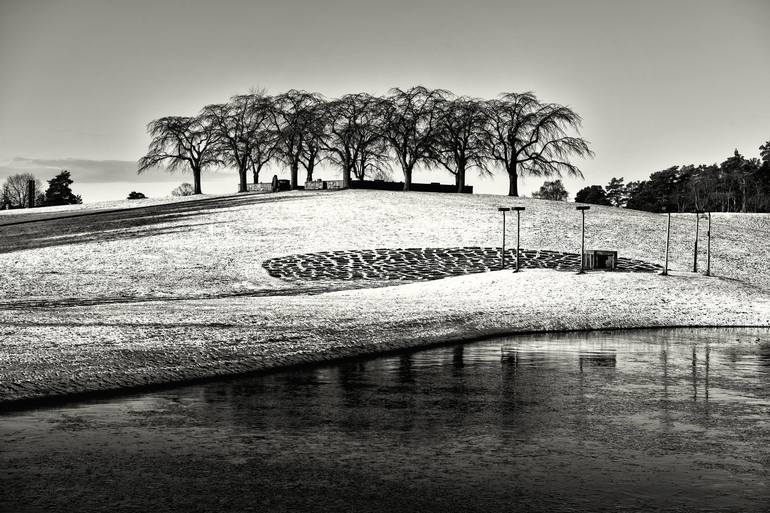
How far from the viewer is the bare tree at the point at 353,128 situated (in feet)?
248

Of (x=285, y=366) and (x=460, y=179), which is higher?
(x=460, y=179)

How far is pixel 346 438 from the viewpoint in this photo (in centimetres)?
811

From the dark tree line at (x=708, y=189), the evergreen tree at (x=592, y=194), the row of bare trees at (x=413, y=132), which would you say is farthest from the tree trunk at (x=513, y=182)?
the evergreen tree at (x=592, y=194)

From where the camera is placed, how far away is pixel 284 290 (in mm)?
29406

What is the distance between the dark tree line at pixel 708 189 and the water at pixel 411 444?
106582 mm

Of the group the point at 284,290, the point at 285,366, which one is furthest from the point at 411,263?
the point at 285,366

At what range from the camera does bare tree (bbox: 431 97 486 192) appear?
245ft

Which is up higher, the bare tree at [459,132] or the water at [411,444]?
the bare tree at [459,132]

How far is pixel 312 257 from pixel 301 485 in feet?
103

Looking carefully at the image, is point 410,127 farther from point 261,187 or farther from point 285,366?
point 285,366

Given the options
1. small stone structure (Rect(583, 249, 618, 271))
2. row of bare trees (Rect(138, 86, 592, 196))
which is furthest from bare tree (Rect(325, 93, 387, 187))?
small stone structure (Rect(583, 249, 618, 271))

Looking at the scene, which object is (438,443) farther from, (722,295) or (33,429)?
(722,295)

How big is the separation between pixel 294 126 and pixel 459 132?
48.1 feet

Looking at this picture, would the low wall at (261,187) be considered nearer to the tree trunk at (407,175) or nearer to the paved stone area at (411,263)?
the tree trunk at (407,175)
